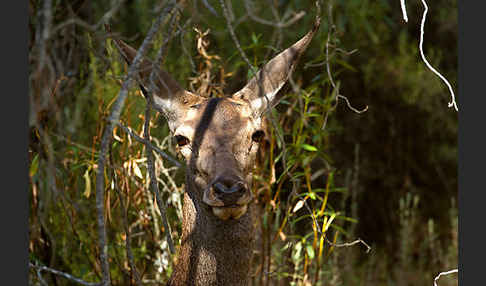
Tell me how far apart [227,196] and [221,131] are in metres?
0.55

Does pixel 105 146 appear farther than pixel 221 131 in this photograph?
No

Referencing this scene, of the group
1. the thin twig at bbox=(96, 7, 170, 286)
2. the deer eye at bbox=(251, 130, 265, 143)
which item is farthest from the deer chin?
the thin twig at bbox=(96, 7, 170, 286)

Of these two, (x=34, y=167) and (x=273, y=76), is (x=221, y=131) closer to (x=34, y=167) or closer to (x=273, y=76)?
(x=273, y=76)

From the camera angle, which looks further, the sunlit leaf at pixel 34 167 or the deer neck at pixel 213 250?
the sunlit leaf at pixel 34 167

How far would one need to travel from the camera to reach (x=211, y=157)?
9.95ft

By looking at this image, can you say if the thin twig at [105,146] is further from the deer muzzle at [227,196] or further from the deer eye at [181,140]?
the deer eye at [181,140]

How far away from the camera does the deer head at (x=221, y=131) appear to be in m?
2.80

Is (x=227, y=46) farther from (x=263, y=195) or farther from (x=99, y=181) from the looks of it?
(x=99, y=181)

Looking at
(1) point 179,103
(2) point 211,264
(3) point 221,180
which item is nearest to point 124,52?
(1) point 179,103

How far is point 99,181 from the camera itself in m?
1.96

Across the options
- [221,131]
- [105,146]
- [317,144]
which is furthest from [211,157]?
[317,144]

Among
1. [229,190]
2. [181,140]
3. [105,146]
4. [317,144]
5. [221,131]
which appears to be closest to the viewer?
[105,146]

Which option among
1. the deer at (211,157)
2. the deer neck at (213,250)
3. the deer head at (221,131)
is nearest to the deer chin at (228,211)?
the deer head at (221,131)

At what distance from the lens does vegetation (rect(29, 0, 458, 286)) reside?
4305 mm
